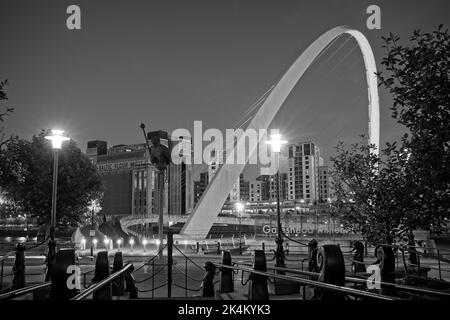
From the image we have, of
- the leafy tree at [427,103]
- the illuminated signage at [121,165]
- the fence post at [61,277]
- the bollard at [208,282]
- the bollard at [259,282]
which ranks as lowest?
the bollard at [208,282]

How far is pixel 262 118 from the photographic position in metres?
49.2

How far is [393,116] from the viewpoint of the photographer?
31.2ft

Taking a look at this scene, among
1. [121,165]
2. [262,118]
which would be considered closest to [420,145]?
[262,118]

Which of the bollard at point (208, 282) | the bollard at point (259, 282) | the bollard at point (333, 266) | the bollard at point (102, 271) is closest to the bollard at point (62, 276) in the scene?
the bollard at point (102, 271)

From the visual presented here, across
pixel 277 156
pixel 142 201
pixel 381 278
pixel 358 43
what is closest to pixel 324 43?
pixel 358 43

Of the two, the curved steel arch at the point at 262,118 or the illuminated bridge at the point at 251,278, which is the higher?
the curved steel arch at the point at 262,118

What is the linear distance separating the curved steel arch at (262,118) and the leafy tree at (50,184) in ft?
42.0

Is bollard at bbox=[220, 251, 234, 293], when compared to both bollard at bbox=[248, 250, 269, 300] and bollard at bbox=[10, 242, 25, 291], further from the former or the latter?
bollard at bbox=[10, 242, 25, 291]

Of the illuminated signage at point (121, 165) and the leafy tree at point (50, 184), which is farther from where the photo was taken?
the illuminated signage at point (121, 165)

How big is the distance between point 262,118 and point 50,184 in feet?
80.1

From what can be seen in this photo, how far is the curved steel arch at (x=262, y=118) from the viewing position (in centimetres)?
4728

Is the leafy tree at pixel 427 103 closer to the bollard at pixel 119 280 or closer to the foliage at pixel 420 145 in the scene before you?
the foliage at pixel 420 145
